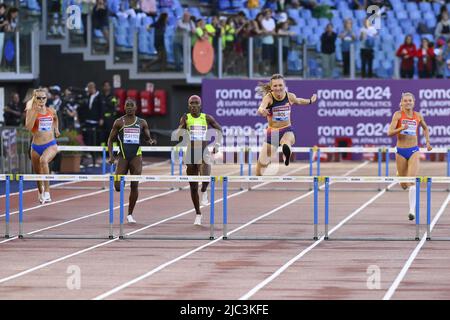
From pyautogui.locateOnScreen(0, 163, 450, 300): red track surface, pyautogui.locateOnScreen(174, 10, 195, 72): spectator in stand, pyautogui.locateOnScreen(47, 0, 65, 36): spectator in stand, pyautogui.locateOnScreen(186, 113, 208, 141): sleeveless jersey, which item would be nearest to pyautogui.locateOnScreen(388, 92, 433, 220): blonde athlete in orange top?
pyautogui.locateOnScreen(0, 163, 450, 300): red track surface

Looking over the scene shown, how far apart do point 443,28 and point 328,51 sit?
4177mm

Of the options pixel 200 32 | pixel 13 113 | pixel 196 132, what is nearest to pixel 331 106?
pixel 200 32

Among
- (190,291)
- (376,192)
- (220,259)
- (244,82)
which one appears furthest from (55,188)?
(190,291)

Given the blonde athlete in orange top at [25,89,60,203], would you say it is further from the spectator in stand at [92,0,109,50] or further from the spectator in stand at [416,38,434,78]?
the spectator in stand at [416,38,434,78]

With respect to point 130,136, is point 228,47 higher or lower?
higher

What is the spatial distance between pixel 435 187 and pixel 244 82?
8.67m

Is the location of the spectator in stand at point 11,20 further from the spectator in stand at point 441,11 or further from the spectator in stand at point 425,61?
the spectator in stand at point 441,11

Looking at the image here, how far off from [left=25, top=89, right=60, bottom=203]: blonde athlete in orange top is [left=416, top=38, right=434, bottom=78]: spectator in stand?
639 inches

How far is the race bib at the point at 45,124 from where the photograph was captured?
82.3 ft

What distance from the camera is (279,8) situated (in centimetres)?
4256

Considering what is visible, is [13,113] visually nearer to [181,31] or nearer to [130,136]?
[181,31]

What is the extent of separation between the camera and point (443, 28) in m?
42.0

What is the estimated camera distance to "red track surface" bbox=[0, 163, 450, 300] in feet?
48.9

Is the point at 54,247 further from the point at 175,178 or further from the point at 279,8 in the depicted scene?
the point at 279,8
